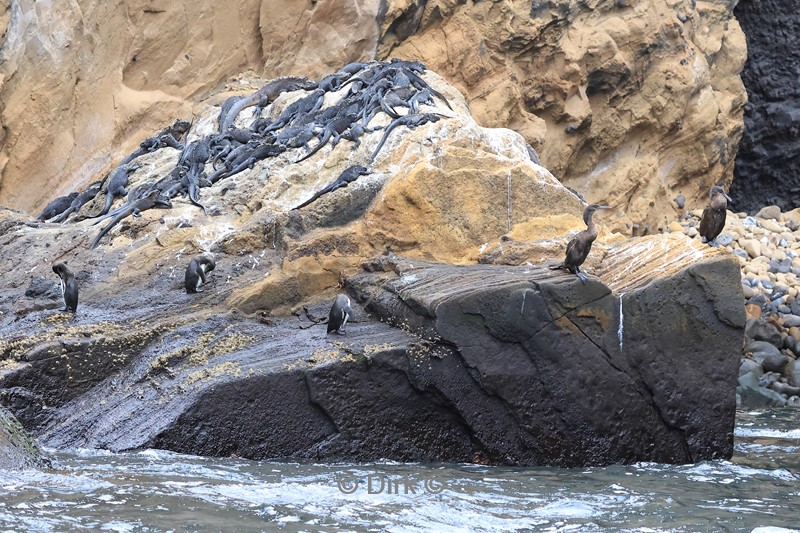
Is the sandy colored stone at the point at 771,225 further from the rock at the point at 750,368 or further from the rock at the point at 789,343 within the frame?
the rock at the point at 750,368

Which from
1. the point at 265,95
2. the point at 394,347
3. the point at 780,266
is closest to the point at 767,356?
the point at 780,266

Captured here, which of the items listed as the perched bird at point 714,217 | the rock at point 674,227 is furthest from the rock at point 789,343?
the perched bird at point 714,217

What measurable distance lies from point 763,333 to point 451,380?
8044 millimetres

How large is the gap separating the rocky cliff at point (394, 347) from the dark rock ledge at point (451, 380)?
0.05ft

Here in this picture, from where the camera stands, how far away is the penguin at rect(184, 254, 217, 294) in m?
10.6

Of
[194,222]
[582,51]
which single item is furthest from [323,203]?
[582,51]

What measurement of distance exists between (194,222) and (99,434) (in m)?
3.15

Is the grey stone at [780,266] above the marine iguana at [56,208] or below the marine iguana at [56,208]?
below

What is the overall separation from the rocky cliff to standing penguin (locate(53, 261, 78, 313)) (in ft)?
0.57

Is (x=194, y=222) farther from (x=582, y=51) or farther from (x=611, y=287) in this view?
(x=582, y=51)

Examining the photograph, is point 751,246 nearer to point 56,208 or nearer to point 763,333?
point 763,333

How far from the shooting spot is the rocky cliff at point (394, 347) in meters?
9.23

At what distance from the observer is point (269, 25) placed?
18.2 m

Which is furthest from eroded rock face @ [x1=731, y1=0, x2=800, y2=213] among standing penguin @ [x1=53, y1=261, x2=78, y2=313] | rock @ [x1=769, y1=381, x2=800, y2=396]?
standing penguin @ [x1=53, y1=261, x2=78, y2=313]
